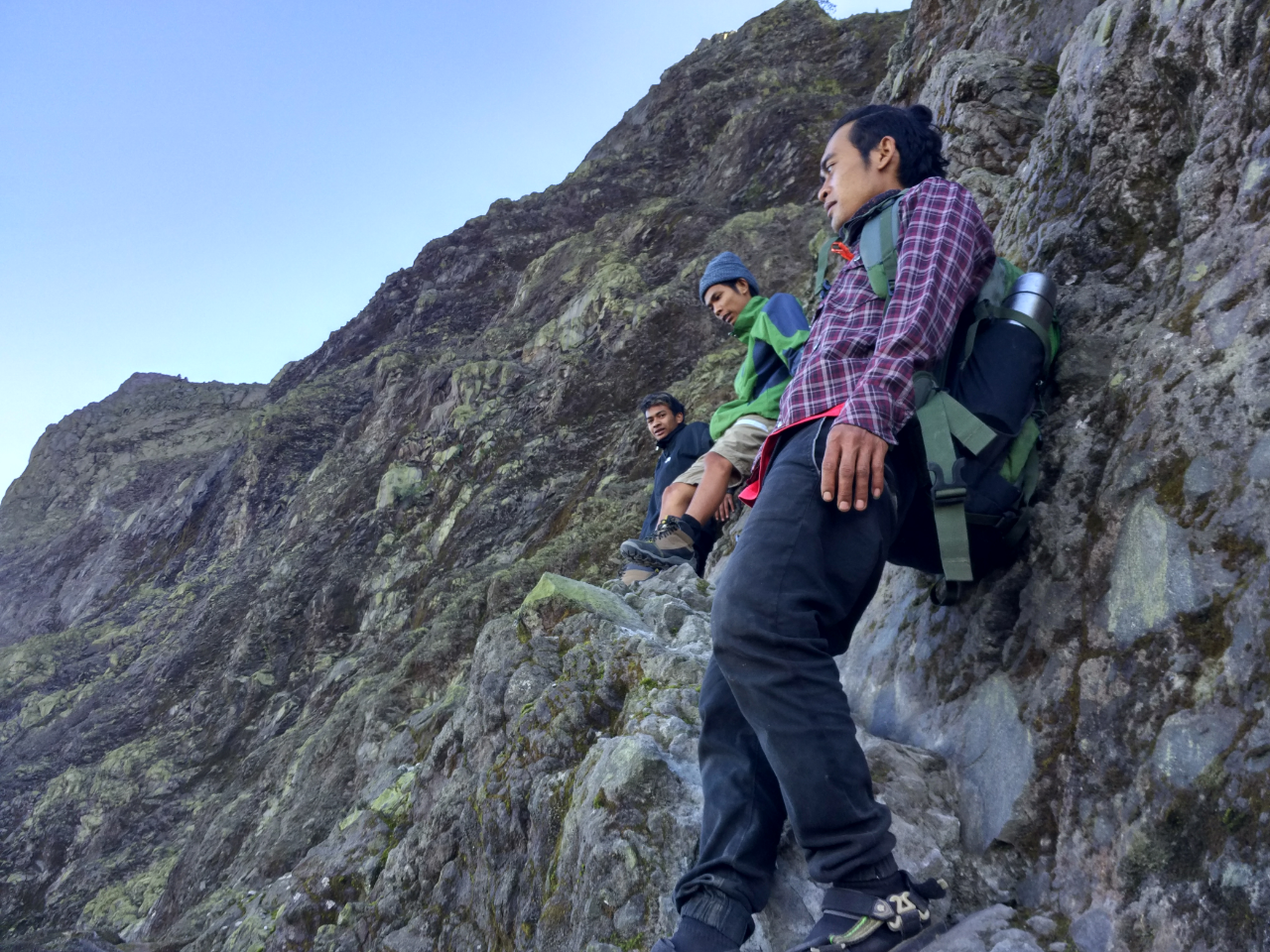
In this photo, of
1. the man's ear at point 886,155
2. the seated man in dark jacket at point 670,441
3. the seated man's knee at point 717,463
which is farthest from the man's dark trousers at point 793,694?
the seated man in dark jacket at point 670,441

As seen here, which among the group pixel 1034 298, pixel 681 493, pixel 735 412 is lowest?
pixel 681 493

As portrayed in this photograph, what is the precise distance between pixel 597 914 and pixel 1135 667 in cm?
191

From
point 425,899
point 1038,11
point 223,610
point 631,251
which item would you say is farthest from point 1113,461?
point 631,251

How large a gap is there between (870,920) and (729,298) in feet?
14.8

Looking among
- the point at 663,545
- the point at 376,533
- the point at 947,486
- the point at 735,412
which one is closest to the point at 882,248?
the point at 947,486

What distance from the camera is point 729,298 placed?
19.1 feet

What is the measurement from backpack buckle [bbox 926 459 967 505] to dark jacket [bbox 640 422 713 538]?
4974 mm

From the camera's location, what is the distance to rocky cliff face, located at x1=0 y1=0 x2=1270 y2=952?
2.04 meters

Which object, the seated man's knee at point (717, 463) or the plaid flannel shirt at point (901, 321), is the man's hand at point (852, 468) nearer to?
the plaid flannel shirt at point (901, 321)

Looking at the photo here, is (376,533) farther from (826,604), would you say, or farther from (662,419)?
(826,604)

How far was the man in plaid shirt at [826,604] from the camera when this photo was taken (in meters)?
2.00

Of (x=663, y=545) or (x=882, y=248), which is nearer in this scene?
(x=882, y=248)

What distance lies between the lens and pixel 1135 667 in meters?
2.10

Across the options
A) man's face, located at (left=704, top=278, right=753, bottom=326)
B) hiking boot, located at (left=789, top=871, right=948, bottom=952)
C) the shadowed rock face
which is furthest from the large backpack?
man's face, located at (left=704, top=278, right=753, bottom=326)
